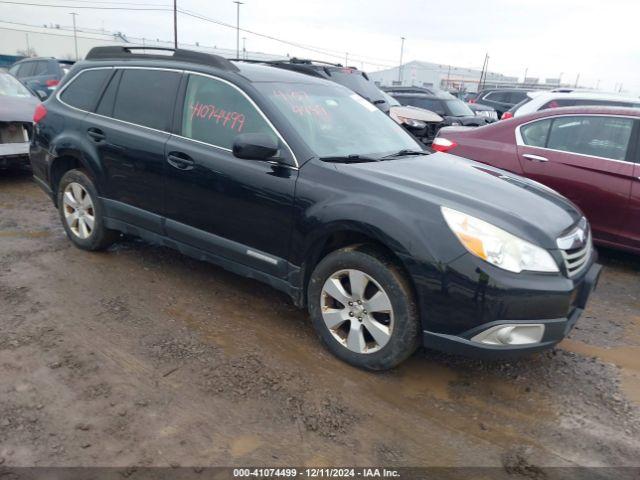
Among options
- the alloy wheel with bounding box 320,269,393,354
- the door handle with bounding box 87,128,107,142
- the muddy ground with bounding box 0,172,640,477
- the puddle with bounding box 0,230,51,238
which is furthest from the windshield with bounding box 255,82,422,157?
the puddle with bounding box 0,230,51,238

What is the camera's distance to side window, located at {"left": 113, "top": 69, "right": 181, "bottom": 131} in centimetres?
383

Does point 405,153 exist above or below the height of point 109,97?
below

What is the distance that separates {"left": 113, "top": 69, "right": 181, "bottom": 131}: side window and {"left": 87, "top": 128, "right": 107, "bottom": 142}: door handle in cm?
19

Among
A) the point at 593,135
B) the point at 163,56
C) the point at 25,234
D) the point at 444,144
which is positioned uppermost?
the point at 163,56


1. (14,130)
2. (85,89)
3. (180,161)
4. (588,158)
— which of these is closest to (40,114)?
(85,89)

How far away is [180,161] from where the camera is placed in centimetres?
362

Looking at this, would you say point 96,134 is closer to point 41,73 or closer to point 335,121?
point 335,121

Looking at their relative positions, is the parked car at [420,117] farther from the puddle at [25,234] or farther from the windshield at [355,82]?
the puddle at [25,234]

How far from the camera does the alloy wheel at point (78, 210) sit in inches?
176

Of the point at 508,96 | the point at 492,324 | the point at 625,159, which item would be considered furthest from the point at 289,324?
the point at 508,96

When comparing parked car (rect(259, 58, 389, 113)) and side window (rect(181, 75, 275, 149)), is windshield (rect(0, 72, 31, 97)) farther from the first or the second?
side window (rect(181, 75, 275, 149))

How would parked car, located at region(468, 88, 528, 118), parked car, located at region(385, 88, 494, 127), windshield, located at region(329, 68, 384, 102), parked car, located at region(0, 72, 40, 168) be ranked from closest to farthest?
parked car, located at region(0, 72, 40, 168) → windshield, located at region(329, 68, 384, 102) → parked car, located at region(385, 88, 494, 127) → parked car, located at region(468, 88, 528, 118)

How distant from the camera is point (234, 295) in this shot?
3.98m

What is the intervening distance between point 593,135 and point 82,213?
198 inches
